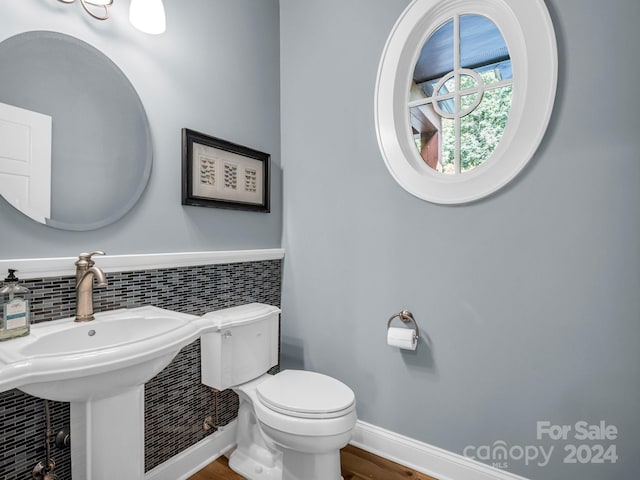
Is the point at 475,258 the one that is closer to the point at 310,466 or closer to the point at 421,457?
the point at 421,457

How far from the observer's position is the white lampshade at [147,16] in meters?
1.27

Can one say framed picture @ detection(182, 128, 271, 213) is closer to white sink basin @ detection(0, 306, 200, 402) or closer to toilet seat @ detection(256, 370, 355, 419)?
white sink basin @ detection(0, 306, 200, 402)

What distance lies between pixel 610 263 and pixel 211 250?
168 centimetres

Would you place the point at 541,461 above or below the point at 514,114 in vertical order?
below

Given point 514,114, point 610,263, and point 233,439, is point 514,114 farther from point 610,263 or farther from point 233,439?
point 233,439

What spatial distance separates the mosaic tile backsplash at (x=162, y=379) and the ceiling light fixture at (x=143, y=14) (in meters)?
0.96

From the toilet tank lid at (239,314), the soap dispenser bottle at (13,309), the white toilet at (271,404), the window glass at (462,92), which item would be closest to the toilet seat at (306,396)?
the white toilet at (271,404)

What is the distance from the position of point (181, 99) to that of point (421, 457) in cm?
204

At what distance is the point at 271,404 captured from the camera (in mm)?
1360

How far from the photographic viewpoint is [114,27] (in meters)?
1.29

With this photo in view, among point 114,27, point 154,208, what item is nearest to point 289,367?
point 154,208

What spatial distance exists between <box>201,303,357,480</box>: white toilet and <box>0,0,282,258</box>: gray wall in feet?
1.49

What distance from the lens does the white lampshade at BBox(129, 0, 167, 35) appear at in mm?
1274

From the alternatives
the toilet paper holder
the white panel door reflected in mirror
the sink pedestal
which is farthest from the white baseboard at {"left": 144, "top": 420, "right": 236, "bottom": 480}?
the white panel door reflected in mirror
